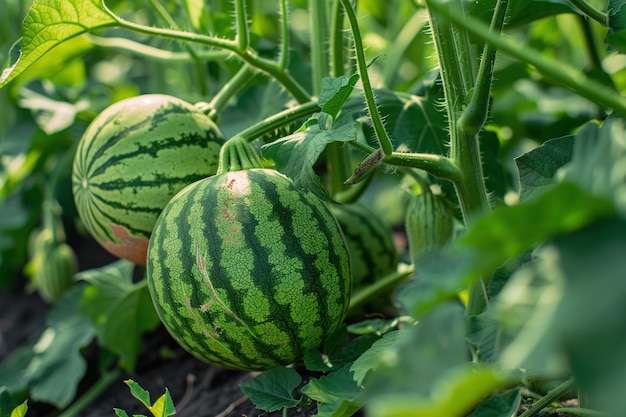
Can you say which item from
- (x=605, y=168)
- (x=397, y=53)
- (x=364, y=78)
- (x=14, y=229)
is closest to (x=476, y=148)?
(x=364, y=78)

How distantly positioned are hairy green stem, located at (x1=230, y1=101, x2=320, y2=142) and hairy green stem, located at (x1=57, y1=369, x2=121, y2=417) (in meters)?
1.06

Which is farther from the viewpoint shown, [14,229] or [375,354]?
[14,229]

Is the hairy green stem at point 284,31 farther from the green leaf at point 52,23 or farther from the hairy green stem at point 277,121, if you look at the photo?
the green leaf at point 52,23

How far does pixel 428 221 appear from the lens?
5.91 ft

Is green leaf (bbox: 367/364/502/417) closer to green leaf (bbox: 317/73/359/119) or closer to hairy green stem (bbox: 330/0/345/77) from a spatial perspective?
green leaf (bbox: 317/73/359/119)

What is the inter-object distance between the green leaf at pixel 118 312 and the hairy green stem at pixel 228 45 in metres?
0.74

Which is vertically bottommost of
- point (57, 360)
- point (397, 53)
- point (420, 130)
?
point (57, 360)

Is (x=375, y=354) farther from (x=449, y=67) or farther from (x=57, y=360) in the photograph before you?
(x=57, y=360)

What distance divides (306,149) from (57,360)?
4.44 feet

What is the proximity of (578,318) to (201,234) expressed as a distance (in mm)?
877

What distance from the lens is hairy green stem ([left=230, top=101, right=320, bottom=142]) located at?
1658 millimetres

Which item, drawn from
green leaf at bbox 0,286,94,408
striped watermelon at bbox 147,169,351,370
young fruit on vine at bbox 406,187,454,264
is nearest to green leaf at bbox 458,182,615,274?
striped watermelon at bbox 147,169,351,370

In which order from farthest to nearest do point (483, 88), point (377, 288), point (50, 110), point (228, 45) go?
1. point (50, 110)
2. point (377, 288)
3. point (228, 45)
4. point (483, 88)

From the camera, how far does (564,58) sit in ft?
10.3
